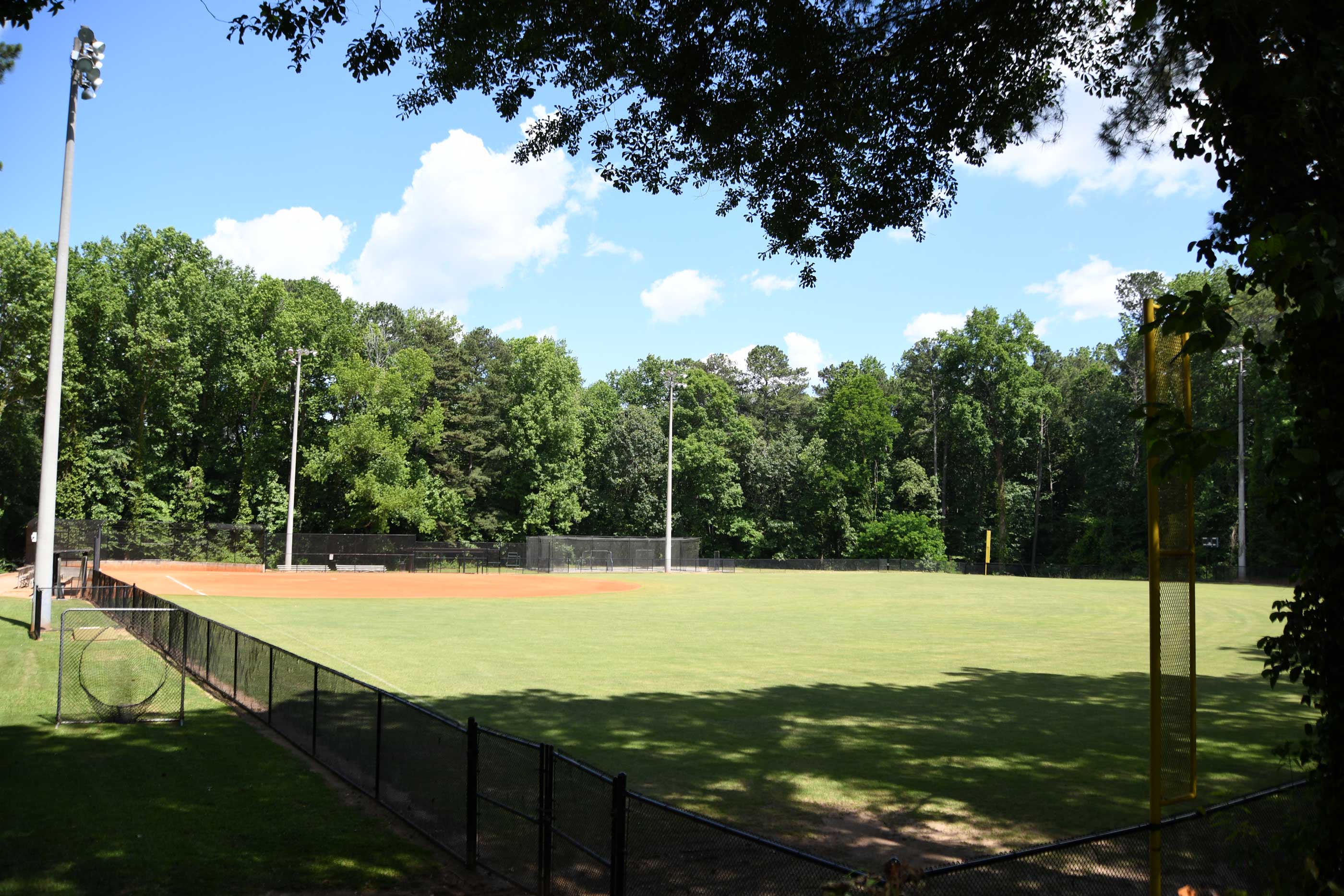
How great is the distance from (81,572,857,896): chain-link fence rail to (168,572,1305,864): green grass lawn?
2.33 m

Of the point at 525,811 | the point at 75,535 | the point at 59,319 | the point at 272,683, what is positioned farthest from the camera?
the point at 75,535

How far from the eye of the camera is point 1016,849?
8516mm

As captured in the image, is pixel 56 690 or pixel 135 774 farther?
pixel 56 690

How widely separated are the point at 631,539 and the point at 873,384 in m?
33.0

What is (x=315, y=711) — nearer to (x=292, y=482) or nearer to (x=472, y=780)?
(x=472, y=780)

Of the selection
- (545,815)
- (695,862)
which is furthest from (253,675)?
(695,862)

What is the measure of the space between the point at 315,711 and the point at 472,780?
4.56 metres

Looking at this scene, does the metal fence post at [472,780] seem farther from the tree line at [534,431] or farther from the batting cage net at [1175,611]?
the tree line at [534,431]

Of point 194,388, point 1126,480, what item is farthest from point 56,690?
point 1126,480

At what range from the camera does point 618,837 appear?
19.6 ft

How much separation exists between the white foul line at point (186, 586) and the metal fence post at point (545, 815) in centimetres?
3373

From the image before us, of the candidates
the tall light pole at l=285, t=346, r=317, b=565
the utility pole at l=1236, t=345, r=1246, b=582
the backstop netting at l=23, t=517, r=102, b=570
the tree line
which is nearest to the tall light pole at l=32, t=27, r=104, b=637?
the backstop netting at l=23, t=517, r=102, b=570

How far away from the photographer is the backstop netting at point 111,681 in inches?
531

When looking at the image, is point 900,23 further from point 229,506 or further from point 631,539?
point 229,506
